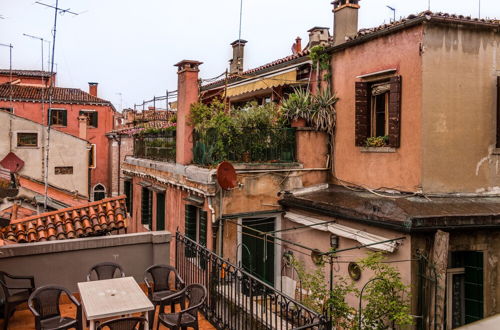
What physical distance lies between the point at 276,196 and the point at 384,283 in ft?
14.5

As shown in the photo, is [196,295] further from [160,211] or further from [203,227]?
[160,211]

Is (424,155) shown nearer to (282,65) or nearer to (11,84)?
(282,65)

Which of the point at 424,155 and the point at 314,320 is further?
the point at 424,155

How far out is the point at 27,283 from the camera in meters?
8.17

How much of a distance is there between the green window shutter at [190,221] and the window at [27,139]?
1804 cm

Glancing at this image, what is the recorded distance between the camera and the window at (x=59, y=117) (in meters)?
35.4

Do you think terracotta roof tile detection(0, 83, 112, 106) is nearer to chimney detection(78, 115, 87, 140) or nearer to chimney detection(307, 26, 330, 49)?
chimney detection(78, 115, 87, 140)

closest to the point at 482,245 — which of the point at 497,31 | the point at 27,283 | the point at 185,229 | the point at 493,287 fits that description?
the point at 493,287

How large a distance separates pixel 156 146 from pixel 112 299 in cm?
1001

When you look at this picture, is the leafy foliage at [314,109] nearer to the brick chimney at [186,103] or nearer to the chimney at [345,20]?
the chimney at [345,20]

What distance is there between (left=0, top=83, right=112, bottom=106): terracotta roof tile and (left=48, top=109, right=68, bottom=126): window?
80 centimetres

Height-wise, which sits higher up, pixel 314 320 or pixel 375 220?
pixel 375 220

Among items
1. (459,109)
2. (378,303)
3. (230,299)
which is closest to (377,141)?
(459,109)

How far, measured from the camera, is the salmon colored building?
112 feet
